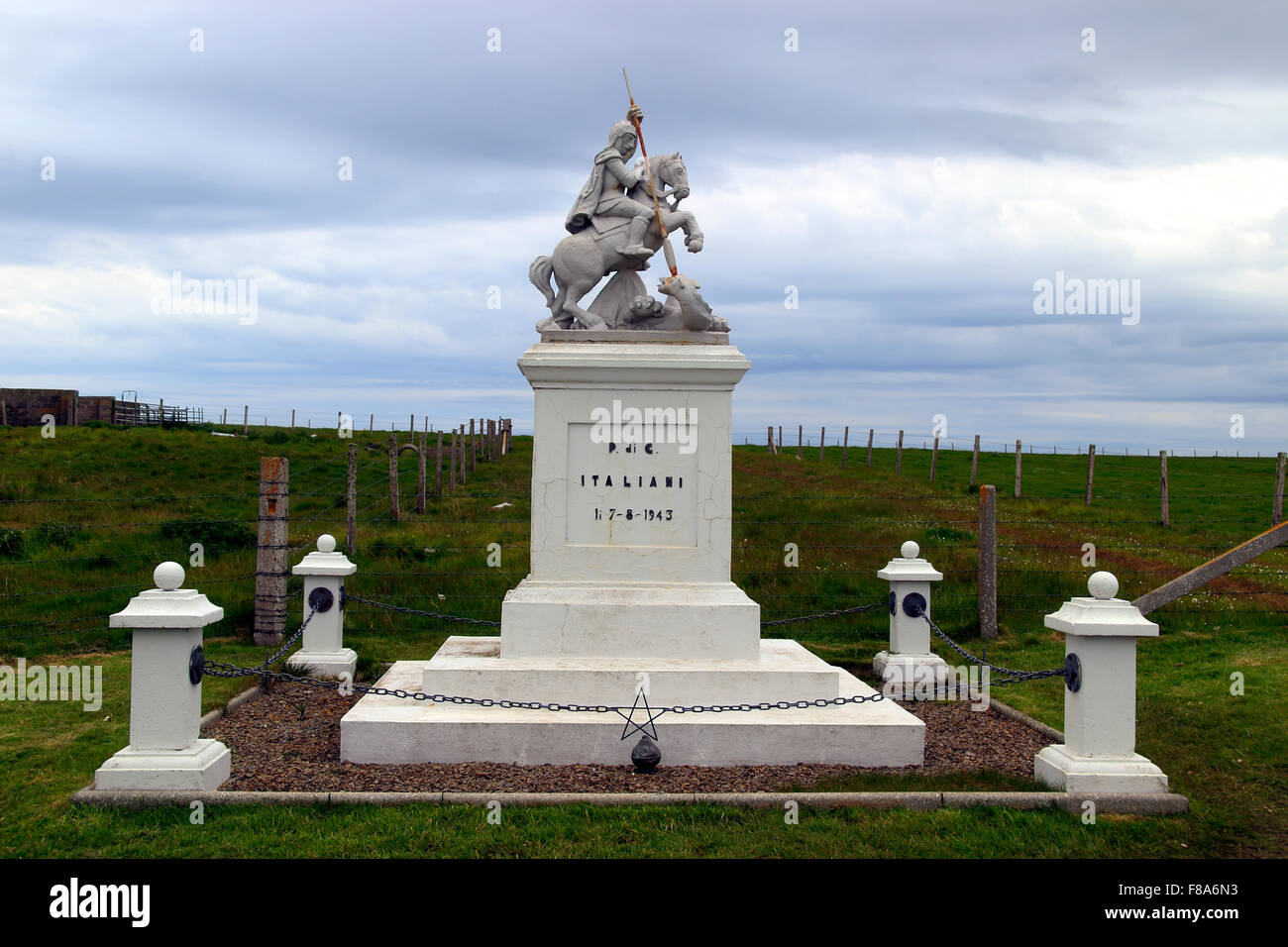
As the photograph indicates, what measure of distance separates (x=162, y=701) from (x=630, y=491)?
3318mm

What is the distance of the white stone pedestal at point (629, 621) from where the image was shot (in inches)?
244

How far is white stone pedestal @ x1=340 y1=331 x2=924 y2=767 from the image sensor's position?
6.21 meters

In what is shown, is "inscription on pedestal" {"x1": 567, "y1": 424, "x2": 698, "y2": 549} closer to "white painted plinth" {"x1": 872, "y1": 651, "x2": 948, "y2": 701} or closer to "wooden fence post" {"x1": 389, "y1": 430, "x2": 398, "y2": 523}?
"white painted plinth" {"x1": 872, "y1": 651, "x2": 948, "y2": 701}

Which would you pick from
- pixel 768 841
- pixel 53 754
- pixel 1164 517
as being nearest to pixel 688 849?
pixel 768 841

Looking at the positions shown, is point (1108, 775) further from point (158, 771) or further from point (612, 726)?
point (158, 771)

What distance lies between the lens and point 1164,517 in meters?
16.2

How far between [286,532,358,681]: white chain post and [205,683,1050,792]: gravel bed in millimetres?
1389

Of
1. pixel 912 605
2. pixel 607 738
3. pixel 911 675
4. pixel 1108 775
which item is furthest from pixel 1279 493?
pixel 607 738

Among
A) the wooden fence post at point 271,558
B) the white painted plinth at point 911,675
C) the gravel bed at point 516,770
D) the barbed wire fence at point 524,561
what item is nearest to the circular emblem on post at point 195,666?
the gravel bed at point 516,770

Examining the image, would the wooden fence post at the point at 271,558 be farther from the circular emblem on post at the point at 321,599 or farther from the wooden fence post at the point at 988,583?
the wooden fence post at the point at 988,583

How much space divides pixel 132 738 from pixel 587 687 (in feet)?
8.71

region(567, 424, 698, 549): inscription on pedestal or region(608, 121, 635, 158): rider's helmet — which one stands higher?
region(608, 121, 635, 158): rider's helmet

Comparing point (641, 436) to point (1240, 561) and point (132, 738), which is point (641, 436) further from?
point (1240, 561)


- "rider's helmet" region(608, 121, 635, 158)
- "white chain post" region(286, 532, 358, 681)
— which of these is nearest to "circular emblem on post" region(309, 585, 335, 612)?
"white chain post" region(286, 532, 358, 681)
